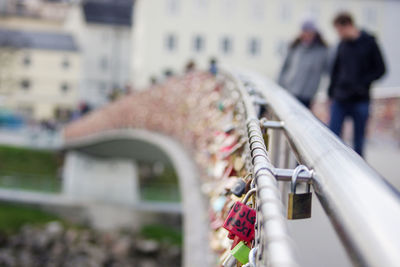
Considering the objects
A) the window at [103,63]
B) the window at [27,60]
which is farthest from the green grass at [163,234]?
the window at [27,60]

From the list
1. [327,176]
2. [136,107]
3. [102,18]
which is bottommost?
[136,107]

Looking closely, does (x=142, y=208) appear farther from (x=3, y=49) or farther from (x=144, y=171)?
(x=3, y=49)

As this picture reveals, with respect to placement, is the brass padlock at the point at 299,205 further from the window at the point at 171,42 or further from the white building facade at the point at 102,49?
the white building facade at the point at 102,49

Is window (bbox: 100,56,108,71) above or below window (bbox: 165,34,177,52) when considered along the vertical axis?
below

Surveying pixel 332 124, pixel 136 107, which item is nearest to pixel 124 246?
pixel 136 107

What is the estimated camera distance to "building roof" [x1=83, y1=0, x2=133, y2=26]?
66.9 metres

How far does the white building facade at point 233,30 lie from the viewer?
48344 mm

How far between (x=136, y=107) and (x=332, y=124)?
423 inches

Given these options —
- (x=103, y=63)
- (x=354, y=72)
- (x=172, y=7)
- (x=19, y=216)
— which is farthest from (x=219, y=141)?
(x=103, y=63)

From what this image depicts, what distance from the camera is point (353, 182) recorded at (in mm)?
1158

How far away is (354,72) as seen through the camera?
6.07 m

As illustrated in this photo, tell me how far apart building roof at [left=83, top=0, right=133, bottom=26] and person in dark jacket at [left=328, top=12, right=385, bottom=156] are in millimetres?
62575

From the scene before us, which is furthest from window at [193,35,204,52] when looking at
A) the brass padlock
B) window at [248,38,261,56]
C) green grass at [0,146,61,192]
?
the brass padlock

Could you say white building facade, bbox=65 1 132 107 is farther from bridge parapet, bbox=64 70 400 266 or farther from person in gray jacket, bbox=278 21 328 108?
bridge parapet, bbox=64 70 400 266
